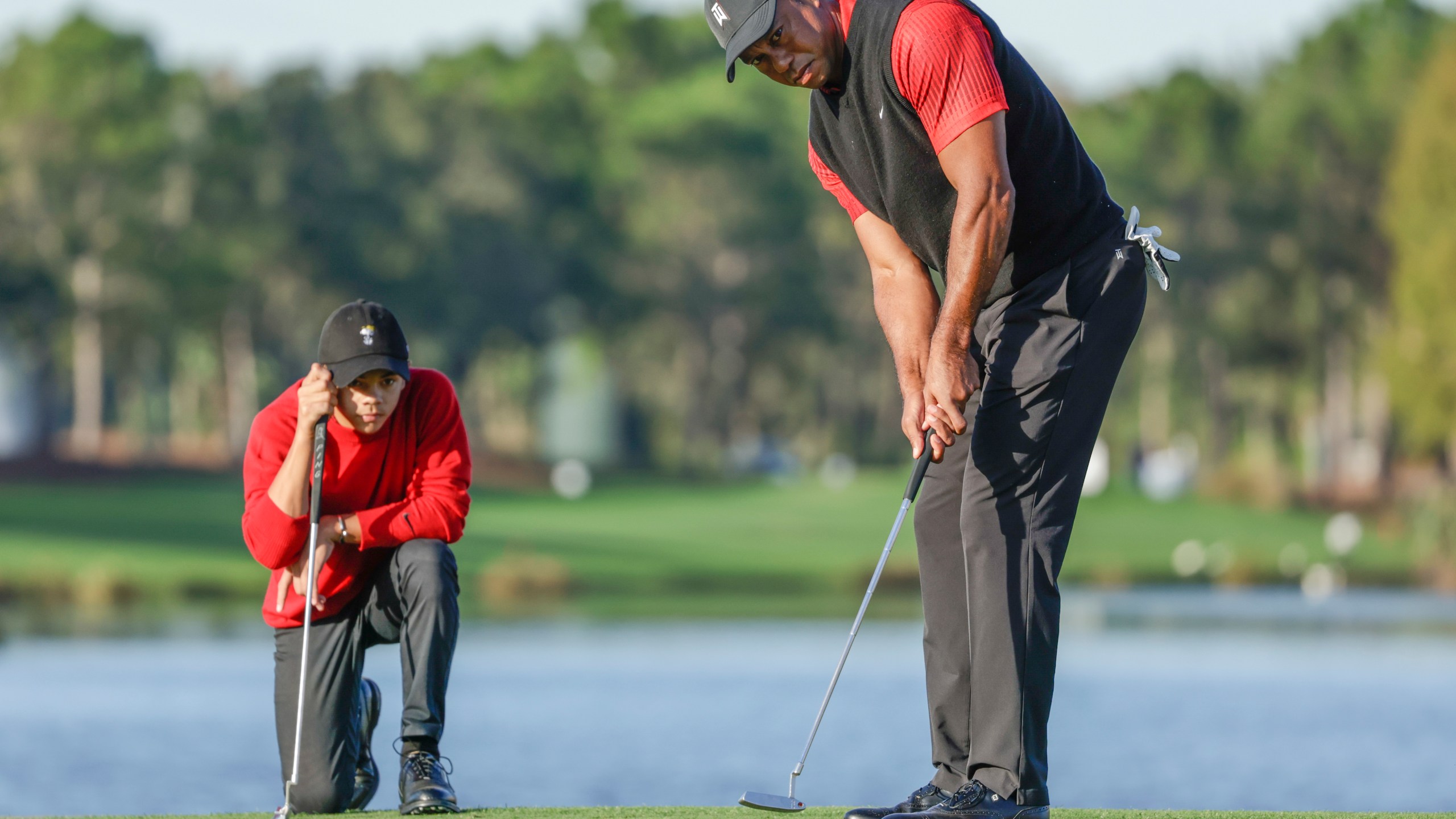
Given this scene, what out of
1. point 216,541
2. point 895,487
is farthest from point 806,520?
point 216,541

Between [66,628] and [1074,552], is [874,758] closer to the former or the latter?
[66,628]

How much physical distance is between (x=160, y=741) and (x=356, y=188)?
32.0m

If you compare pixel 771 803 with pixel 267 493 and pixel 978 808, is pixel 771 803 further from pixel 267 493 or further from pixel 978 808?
pixel 267 493

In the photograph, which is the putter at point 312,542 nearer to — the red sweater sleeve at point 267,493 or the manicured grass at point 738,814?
the red sweater sleeve at point 267,493

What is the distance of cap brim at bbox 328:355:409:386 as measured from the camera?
16.9 feet

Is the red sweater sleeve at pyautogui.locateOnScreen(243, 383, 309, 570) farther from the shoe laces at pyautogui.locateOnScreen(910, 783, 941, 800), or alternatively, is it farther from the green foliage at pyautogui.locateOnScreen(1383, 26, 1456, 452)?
the green foliage at pyautogui.locateOnScreen(1383, 26, 1456, 452)

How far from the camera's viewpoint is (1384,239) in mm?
48344

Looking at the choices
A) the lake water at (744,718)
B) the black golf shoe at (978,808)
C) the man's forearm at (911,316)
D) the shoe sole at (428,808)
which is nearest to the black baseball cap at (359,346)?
the shoe sole at (428,808)

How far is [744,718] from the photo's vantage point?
14586mm

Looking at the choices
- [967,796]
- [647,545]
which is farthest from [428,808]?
[647,545]

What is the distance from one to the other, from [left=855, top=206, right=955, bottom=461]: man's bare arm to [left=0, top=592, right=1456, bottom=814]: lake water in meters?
5.58

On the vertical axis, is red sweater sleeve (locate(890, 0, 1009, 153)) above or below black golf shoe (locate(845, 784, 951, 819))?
above

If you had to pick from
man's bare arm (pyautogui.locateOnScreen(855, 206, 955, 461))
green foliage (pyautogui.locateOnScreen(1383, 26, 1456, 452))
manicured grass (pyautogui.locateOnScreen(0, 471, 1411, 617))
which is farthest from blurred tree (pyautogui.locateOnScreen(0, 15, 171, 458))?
man's bare arm (pyautogui.locateOnScreen(855, 206, 955, 461))

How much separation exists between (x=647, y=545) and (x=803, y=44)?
3214 cm
